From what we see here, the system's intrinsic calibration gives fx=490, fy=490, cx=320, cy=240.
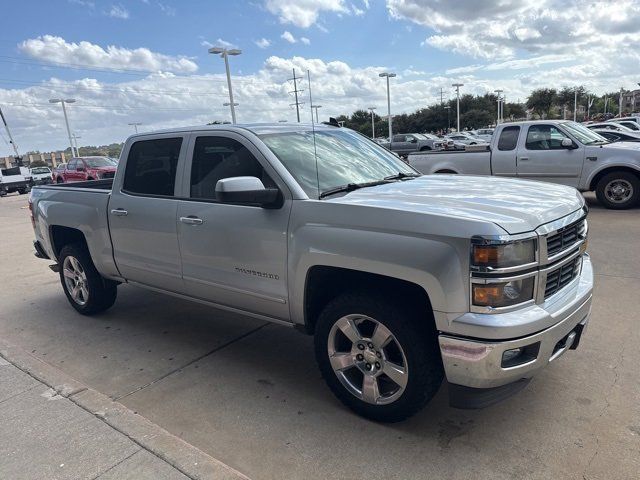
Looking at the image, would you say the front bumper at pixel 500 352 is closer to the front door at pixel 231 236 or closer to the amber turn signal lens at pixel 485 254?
the amber turn signal lens at pixel 485 254

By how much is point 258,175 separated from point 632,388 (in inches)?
115

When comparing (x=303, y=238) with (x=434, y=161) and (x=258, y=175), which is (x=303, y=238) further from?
(x=434, y=161)

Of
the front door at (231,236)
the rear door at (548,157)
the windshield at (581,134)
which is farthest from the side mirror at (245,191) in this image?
the windshield at (581,134)

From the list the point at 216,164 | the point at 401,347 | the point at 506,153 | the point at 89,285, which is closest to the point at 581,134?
the point at 506,153

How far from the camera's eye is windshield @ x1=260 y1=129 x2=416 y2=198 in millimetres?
3420

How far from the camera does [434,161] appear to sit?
10.9 metres

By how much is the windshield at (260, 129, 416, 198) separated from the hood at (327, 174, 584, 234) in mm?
234

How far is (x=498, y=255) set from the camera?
243 centimetres

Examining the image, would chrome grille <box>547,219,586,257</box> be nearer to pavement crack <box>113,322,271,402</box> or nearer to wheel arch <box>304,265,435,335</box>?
wheel arch <box>304,265,435,335</box>

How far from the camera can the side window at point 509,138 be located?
10.3 m

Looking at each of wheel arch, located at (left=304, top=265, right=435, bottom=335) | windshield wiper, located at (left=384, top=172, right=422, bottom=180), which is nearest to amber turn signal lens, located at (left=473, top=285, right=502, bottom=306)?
wheel arch, located at (left=304, top=265, right=435, bottom=335)

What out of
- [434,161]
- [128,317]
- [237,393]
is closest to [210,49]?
[434,161]

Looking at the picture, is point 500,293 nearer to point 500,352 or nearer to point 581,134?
point 500,352

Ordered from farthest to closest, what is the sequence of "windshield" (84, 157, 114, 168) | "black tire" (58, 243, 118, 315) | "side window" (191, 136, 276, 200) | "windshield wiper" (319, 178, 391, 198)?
1. "windshield" (84, 157, 114, 168)
2. "black tire" (58, 243, 118, 315)
3. "side window" (191, 136, 276, 200)
4. "windshield wiper" (319, 178, 391, 198)
